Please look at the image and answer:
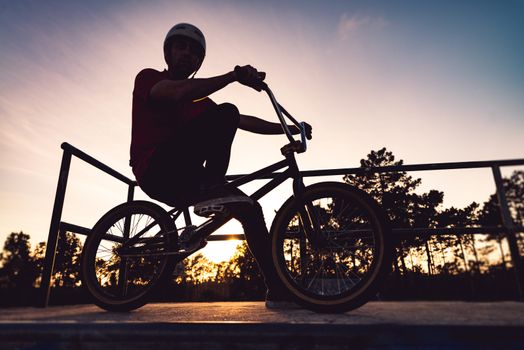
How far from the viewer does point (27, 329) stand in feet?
4.64

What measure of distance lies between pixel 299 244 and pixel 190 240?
888 mm

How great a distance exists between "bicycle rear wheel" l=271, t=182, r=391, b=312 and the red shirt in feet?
3.49

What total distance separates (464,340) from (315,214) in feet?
3.94

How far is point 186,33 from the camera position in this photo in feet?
8.98

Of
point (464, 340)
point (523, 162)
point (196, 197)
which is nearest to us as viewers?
point (464, 340)

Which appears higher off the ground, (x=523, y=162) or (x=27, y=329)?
(x=523, y=162)

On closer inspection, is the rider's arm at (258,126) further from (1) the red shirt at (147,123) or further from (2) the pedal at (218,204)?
(2) the pedal at (218,204)

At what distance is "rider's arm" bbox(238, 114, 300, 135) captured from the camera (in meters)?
3.08

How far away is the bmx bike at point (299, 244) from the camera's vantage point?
2.00 metres

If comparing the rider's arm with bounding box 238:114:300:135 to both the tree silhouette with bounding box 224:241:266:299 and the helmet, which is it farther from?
the tree silhouette with bounding box 224:241:266:299

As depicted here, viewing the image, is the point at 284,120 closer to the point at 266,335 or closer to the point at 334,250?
the point at 334,250

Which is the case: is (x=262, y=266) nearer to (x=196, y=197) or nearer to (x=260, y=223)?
(x=260, y=223)

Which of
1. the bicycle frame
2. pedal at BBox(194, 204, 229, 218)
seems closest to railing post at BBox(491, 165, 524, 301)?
the bicycle frame

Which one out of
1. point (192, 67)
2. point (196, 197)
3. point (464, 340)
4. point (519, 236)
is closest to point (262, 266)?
point (196, 197)
